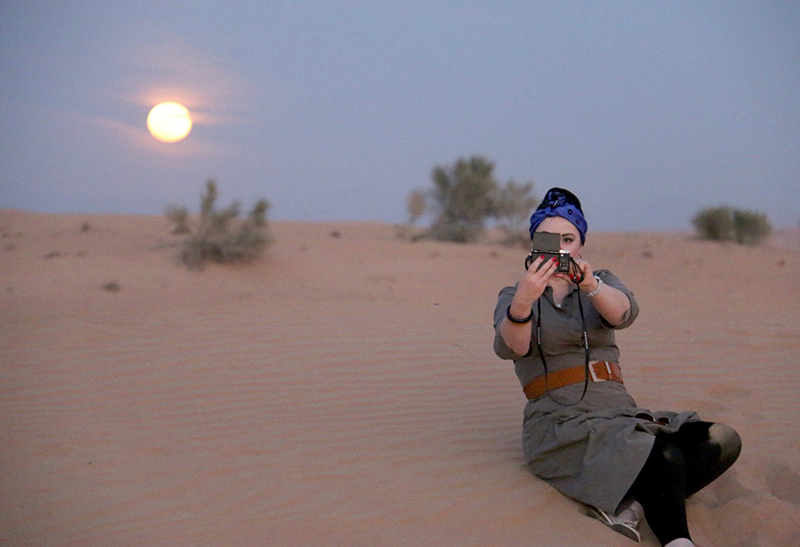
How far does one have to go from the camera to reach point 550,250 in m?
2.82

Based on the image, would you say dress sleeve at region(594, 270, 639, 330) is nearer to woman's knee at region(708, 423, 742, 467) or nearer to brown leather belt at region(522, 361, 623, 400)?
brown leather belt at region(522, 361, 623, 400)

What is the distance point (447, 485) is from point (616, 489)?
2.89ft

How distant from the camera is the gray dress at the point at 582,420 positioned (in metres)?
2.78

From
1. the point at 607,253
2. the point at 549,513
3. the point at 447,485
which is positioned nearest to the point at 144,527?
the point at 447,485

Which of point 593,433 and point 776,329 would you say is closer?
point 593,433

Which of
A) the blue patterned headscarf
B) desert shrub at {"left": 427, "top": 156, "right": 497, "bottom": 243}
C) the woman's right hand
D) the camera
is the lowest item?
the woman's right hand

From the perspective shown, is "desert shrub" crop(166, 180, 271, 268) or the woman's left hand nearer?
the woman's left hand

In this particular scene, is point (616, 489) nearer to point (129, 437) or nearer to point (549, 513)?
point (549, 513)

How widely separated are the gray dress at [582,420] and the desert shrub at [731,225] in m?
22.8

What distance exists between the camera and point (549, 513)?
296 centimetres

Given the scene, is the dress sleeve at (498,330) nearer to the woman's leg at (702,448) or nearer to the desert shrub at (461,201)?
the woman's leg at (702,448)

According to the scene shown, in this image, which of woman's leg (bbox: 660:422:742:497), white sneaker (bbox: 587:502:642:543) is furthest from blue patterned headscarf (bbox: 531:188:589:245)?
white sneaker (bbox: 587:502:642:543)

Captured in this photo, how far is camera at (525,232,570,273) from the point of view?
9.09 ft

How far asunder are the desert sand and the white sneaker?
1.7 inches
